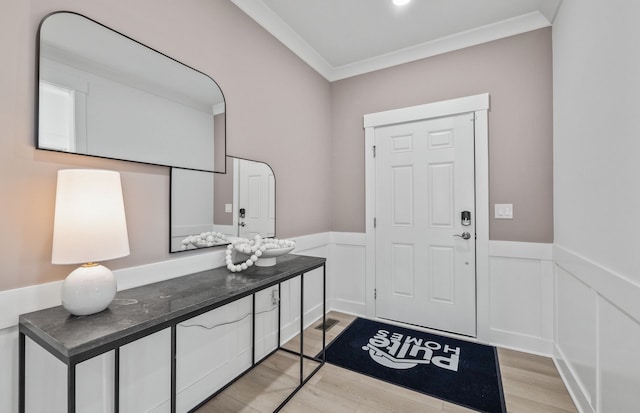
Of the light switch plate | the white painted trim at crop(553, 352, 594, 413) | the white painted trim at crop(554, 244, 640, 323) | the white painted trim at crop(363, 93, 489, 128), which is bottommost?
the white painted trim at crop(553, 352, 594, 413)

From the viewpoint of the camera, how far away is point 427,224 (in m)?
2.73

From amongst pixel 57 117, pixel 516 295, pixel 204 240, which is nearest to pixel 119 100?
pixel 57 117

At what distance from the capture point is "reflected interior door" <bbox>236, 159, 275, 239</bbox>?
6.73 ft

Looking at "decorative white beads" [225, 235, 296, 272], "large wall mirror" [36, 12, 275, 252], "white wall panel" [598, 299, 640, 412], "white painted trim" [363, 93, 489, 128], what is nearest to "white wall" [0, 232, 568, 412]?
"decorative white beads" [225, 235, 296, 272]

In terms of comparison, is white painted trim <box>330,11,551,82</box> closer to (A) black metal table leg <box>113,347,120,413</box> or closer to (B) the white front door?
(B) the white front door

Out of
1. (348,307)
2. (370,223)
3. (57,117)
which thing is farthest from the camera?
(348,307)

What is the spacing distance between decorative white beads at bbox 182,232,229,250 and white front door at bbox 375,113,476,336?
65.6 inches

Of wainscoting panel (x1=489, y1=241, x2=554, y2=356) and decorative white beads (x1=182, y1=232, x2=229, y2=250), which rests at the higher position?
decorative white beads (x1=182, y1=232, x2=229, y2=250)

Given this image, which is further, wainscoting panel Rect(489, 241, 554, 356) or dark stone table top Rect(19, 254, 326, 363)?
wainscoting panel Rect(489, 241, 554, 356)

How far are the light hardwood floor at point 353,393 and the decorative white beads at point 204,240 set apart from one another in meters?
0.96

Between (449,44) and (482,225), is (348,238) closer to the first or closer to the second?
(482,225)

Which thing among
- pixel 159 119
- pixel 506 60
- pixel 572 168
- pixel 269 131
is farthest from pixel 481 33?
pixel 159 119

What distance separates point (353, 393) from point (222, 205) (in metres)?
1.47

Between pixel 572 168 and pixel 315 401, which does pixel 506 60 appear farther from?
pixel 315 401
